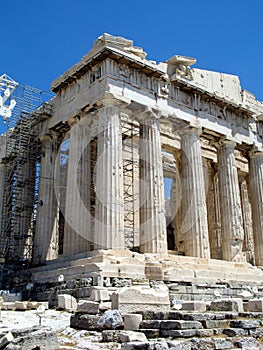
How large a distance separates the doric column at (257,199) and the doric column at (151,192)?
8.11 m

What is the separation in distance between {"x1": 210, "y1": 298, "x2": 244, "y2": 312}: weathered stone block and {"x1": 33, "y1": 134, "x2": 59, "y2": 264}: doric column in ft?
39.2

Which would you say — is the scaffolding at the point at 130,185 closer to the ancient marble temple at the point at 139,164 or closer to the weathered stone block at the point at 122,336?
the ancient marble temple at the point at 139,164

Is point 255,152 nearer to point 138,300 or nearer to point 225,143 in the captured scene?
point 225,143

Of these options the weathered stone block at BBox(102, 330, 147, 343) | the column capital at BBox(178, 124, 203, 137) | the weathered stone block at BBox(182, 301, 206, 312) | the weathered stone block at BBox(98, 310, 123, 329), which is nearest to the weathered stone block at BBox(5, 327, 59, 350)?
the weathered stone block at BBox(102, 330, 147, 343)

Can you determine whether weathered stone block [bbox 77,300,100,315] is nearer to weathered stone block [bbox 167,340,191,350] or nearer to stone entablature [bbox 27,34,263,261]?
weathered stone block [bbox 167,340,191,350]

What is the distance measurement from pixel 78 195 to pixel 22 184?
4742mm

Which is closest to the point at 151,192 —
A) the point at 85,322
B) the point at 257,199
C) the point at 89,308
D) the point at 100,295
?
the point at 100,295

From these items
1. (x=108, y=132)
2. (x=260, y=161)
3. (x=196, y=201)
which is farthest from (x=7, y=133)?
(x=260, y=161)

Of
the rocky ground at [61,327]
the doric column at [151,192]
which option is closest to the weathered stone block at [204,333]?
the rocky ground at [61,327]

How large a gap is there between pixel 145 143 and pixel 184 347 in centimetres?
1374

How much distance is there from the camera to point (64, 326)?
32.1 feet

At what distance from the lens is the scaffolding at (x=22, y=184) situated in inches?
869

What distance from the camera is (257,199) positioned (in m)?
25.2

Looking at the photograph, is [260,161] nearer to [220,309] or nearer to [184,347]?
[220,309]
